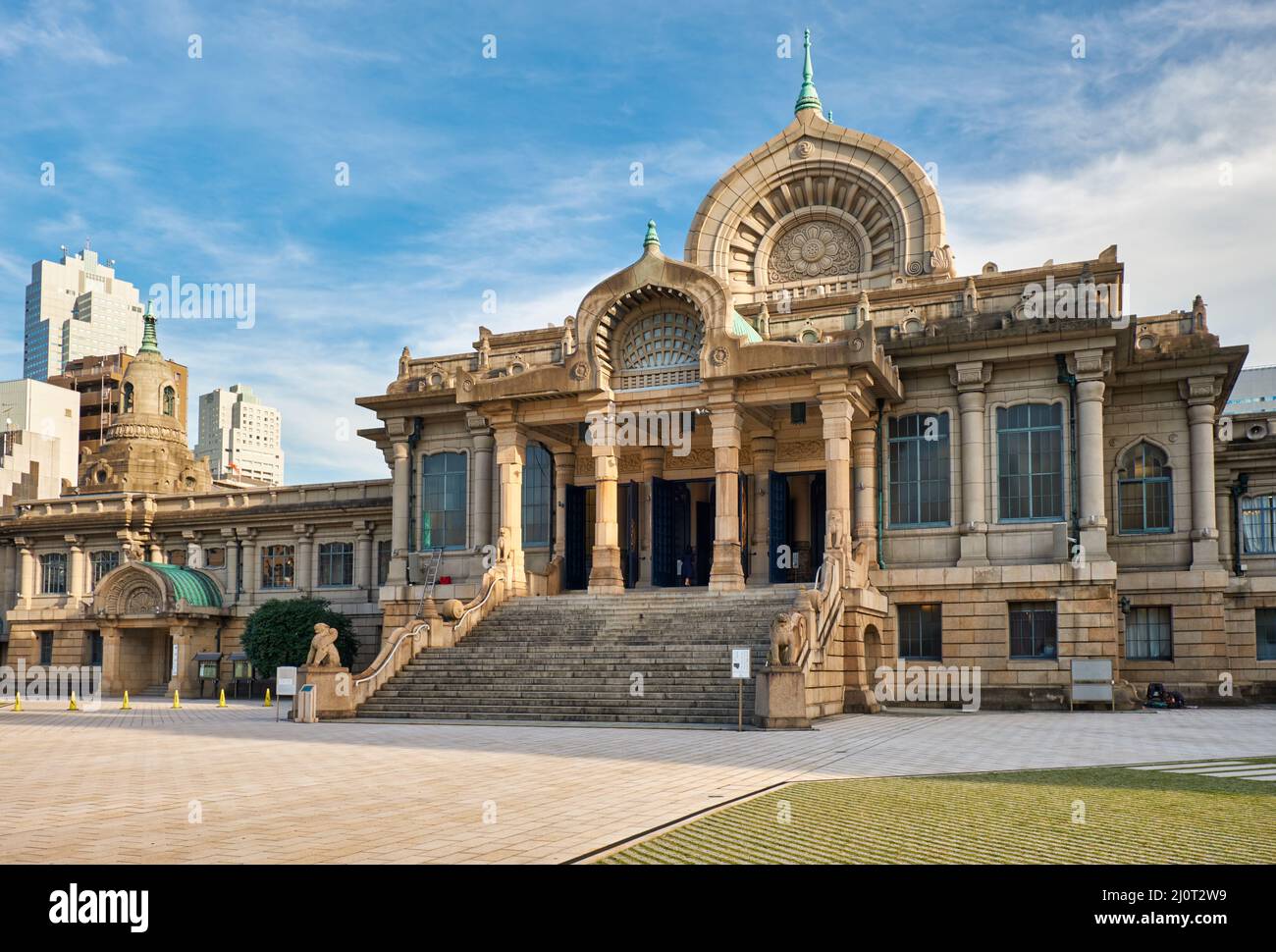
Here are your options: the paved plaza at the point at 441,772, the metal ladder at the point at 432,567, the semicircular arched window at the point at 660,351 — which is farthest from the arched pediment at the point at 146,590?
the semicircular arched window at the point at 660,351

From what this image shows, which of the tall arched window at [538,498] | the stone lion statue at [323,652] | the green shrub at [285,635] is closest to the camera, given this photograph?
the stone lion statue at [323,652]

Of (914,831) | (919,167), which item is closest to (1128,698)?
(919,167)

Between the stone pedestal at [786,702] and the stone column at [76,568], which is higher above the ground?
the stone column at [76,568]

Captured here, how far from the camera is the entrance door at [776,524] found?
3806cm

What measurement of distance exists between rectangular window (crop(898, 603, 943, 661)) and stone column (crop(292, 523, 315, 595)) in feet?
88.4

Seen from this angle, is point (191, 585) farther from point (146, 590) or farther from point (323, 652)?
point (323, 652)

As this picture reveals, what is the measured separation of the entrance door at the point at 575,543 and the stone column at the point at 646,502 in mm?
2070

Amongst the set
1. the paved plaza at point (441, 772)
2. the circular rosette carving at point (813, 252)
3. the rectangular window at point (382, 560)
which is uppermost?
the circular rosette carving at point (813, 252)

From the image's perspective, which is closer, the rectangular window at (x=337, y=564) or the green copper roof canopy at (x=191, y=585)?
the green copper roof canopy at (x=191, y=585)

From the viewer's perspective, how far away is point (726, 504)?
34812 mm

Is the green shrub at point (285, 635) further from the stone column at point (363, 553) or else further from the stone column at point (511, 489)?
the stone column at point (511, 489)

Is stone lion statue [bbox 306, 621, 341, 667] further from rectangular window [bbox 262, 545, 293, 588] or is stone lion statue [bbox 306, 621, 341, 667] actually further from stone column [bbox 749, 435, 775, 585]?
rectangular window [bbox 262, 545, 293, 588]

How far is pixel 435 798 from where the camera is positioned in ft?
44.3
